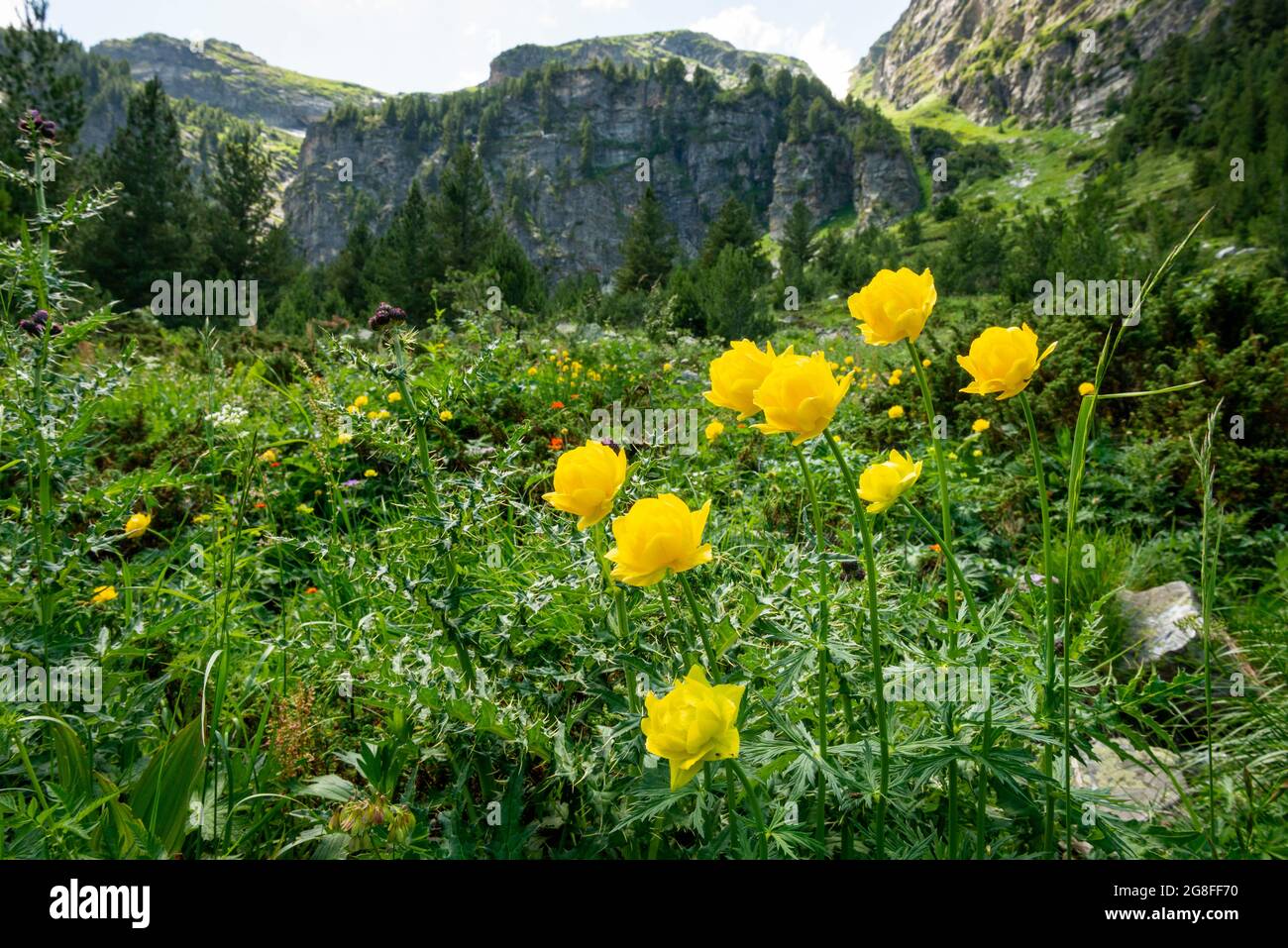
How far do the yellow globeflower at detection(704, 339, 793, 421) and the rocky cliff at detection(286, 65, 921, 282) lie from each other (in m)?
85.6

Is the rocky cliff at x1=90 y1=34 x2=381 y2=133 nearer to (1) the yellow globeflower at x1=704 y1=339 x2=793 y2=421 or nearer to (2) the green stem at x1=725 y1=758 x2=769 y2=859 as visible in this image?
(1) the yellow globeflower at x1=704 y1=339 x2=793 y2=421

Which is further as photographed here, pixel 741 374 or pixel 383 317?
pixel 383 317

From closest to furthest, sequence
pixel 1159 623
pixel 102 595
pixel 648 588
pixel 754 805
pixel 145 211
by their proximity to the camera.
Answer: pixel 754 805 < pixel 648 588 < pixel 102 595 < pixel 1159 623 < pixel 145 211

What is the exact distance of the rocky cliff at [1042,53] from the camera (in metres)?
65.1

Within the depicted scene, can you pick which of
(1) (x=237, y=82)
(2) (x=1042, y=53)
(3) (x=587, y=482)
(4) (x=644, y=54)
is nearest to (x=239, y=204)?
(3) (x=587, y=482)

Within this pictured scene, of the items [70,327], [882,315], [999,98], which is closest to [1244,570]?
[882,315]

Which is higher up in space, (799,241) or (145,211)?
(799,241)

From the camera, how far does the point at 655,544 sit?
0.78 meters

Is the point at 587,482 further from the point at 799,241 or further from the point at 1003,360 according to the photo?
the point at 799,241

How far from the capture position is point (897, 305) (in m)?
1.00

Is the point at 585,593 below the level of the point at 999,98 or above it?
below

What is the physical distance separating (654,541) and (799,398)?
0.28 m
